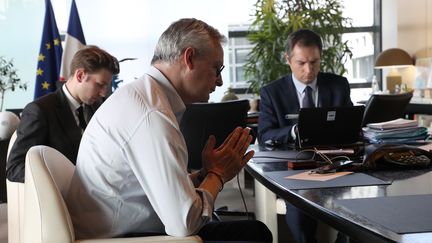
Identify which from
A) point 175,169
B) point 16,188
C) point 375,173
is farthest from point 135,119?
point 16,188

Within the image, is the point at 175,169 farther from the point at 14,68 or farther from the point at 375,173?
the point at 14,68

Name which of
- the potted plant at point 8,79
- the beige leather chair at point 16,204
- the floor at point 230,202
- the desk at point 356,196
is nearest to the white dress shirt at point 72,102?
the beige leather chair at point 16,204

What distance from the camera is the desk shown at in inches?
40.7

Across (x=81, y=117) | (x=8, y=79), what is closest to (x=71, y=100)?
(x=81, y=117)

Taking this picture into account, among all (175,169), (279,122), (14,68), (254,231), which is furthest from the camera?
(14,68)

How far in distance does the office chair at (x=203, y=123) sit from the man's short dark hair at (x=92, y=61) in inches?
37.5

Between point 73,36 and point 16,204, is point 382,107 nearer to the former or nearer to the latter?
point 16,204

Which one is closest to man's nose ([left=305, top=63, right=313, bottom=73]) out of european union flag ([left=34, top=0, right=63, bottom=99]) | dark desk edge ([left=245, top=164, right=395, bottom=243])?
dark desk edge ([left=245, top=164, right=395, bottom=243])

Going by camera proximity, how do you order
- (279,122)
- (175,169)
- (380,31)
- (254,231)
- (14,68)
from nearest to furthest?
1. (175,169)
2. (254,231)
3. (279,122)
4. (14,68)
5. (380,31)

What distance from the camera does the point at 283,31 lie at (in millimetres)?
6480

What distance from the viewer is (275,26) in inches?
256

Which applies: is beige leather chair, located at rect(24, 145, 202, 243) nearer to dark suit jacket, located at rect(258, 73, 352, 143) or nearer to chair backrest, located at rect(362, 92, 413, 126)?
dark suit jacket, located at rect(258, 73, 352, 143)

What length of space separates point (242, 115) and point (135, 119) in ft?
8.27

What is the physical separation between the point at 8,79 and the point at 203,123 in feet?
11.6
